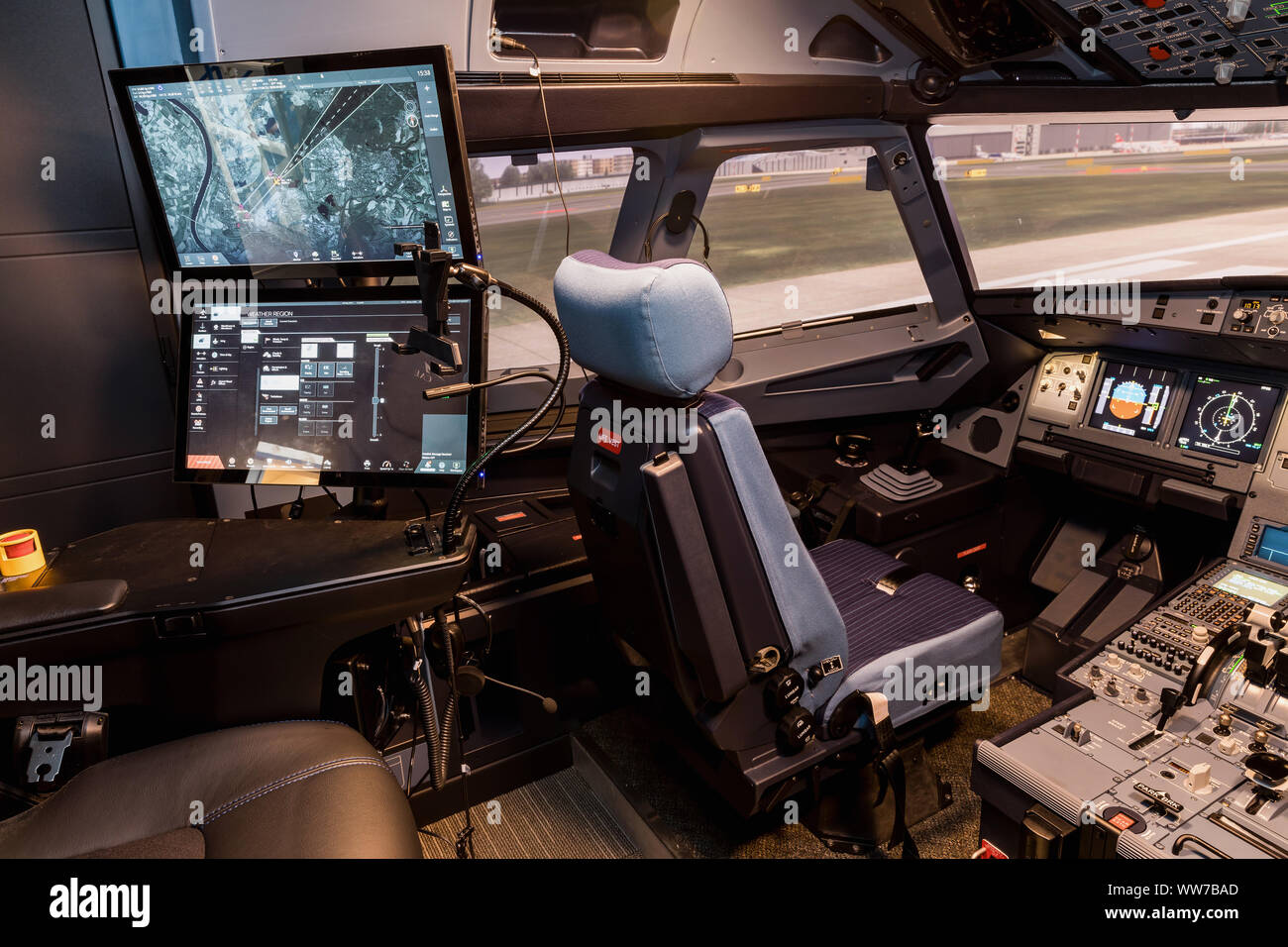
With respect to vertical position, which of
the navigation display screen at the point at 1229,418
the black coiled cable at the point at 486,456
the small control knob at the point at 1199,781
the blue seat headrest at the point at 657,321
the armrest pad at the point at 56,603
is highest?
the blue seat headrest at the point at 657,321

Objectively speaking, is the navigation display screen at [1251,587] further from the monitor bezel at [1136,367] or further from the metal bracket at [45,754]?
the metal bracket at [45,754]

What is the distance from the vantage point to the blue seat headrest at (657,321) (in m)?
1.36

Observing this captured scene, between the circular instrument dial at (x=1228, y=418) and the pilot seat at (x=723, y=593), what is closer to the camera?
the pilot seat at (x=723, y=593)

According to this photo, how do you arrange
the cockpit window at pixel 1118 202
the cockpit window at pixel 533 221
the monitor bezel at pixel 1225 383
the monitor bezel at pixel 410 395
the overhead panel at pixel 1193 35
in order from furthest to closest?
the cockpit window at pixel 1118 202
the cockpit window at pixel 533 221
the monitor bezel at pixel 1225 383
the overhead panel at pixel 1193 35
the monitor bezel at pixel 410 395

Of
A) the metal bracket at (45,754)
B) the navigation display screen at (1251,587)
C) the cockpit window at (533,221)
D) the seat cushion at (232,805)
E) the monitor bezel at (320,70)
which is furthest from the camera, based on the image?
the cockpit window at (533,221)

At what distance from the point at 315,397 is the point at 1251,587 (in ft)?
7.87

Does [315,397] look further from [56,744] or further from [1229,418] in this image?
[1229,418]

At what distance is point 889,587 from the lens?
2.18 meters


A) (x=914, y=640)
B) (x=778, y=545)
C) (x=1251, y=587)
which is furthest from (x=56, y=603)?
(x=1251, y=587)

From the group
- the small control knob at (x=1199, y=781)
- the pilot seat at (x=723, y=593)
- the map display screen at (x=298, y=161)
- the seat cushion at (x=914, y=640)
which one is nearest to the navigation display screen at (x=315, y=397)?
the map display screen at (x=298, y=161)

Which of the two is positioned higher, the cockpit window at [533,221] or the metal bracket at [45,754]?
the cockpit window at [533,221]

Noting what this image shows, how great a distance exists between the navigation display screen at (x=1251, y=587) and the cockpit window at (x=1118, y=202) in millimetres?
920

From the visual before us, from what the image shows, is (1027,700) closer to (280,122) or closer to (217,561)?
(217,561)

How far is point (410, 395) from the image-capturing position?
1.80 m
